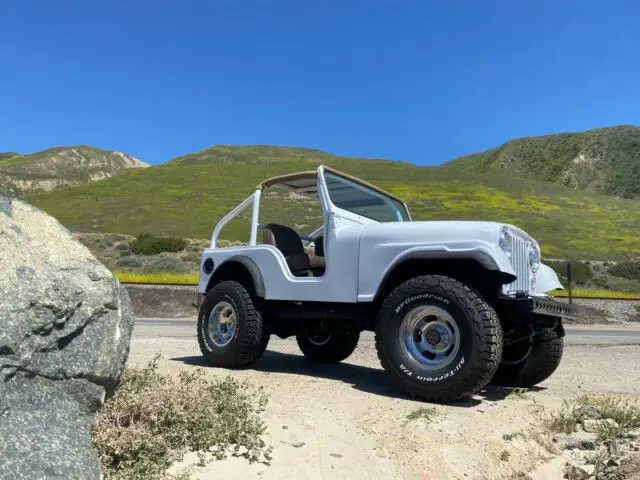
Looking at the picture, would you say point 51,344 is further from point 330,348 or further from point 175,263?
point 175,263

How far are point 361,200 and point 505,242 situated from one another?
212 cm

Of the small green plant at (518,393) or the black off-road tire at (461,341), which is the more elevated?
the black off-road tire at (461,341)

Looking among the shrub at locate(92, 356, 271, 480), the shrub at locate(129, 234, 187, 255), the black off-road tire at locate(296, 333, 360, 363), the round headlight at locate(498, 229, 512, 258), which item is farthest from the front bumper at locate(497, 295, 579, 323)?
the shrub at locate(129, 234, 187, 255)

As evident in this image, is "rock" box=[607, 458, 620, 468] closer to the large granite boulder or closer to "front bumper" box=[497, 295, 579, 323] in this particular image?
"front bumper" box=[497, 295, 579, 323]

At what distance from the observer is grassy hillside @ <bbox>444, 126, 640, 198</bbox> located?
12719 centimetres

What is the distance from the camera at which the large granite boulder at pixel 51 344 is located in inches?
108

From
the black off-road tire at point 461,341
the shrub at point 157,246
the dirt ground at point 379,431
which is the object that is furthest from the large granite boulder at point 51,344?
the shrub at point 157,246

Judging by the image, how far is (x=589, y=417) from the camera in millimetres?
4848

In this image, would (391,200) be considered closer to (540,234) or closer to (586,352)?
(586,352)

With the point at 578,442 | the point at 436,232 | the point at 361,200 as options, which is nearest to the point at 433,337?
the point at 436,232

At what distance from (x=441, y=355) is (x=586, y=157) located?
497ft

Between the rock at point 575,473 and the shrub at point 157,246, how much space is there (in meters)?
32.4

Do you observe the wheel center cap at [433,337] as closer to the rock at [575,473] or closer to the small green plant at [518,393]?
the small green plant at [518,393]

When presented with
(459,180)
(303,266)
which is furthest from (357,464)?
(459,180)
